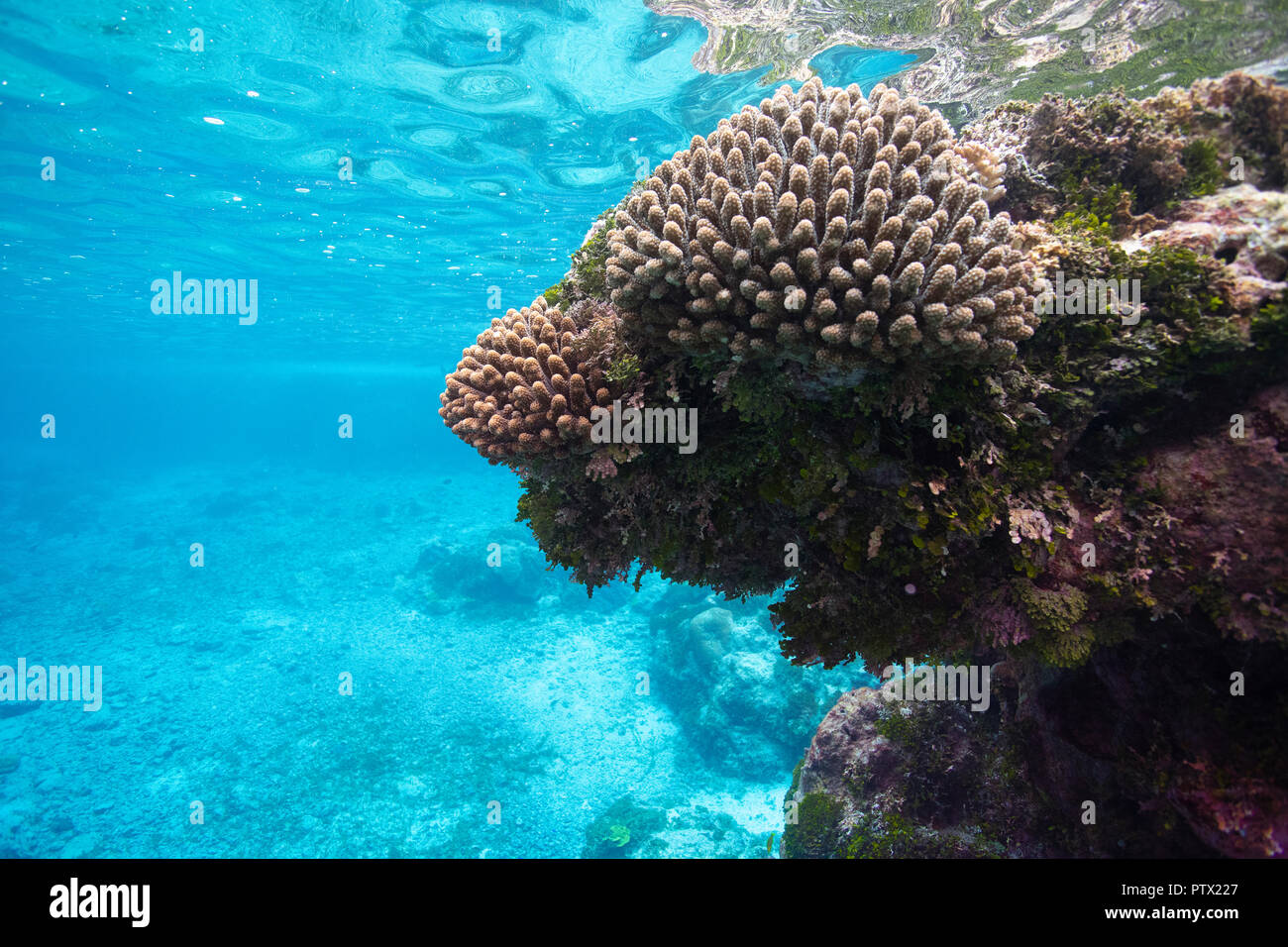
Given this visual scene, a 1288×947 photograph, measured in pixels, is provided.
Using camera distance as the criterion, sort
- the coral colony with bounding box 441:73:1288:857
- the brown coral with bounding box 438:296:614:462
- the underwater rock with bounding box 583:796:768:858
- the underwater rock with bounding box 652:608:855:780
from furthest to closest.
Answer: the underwater rock with bounding box 652:608:855:780, the underwater rock with bounding box 583:796:768:858, the brown coral with bounding box 438:296:614:462, the coral colony with bounding box 441:73:1288:857

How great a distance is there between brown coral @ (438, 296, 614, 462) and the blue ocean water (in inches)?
411

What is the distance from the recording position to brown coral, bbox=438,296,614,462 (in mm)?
3918

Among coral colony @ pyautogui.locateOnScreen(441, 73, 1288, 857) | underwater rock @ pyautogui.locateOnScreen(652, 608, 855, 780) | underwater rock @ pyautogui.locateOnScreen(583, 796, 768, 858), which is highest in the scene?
coral colony @ pyautogui.locateOnScreen(441, 73, 1288, 857)

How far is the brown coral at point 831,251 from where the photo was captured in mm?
2998

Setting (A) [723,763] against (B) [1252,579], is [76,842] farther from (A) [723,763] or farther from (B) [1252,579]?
(B) [1252,579]

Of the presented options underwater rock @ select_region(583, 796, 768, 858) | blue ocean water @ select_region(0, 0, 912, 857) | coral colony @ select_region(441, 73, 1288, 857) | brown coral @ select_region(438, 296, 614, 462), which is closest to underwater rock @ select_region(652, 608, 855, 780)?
blue ocean water @ select_region(0, 0, 912, 857)

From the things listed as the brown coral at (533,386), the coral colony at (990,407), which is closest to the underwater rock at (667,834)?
the coral colony at (990,407)

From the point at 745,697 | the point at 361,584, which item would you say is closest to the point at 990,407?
the point at 745,697

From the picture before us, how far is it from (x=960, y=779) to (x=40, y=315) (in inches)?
2585

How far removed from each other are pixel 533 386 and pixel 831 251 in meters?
2.13

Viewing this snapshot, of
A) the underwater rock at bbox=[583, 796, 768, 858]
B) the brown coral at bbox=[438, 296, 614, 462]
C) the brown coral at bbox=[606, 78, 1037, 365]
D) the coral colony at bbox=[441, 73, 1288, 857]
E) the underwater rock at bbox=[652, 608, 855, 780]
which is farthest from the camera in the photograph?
the underwater rock at bbox=[652, 608, 855, 780]

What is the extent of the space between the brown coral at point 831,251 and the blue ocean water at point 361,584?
33.8 feet

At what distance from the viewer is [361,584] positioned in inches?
1061

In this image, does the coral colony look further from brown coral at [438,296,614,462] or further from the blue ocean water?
the blue ocean water
